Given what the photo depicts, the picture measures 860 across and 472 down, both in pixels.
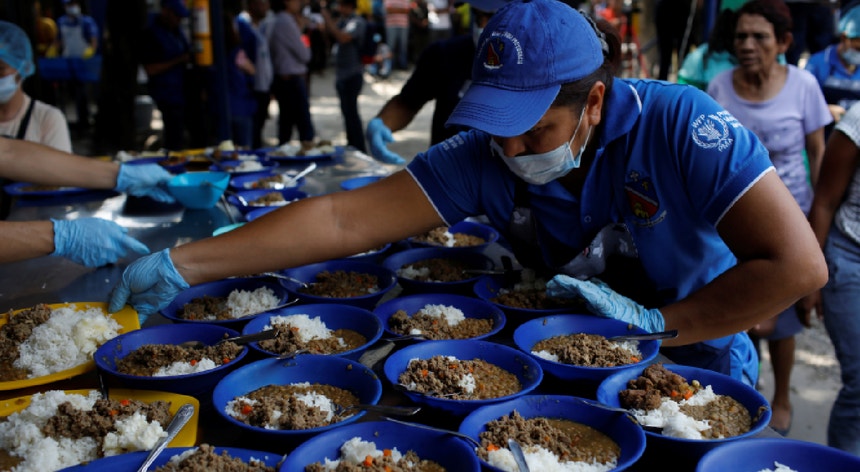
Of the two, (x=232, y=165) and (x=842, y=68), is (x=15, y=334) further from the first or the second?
(x=842, y=68)

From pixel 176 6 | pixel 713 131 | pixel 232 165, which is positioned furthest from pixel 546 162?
pixel 176 6

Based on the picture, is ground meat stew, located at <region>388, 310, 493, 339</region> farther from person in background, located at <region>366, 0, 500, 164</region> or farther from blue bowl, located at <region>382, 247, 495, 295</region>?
person in background, located at <region>366, 0, 500, 164</region>

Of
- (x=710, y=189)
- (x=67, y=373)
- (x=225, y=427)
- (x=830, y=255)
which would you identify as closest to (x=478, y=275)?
(x=710, y=189)

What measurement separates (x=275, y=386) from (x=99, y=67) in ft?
30.2

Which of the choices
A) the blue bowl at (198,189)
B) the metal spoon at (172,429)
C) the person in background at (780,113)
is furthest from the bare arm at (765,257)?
the blue bowl at (198,189)

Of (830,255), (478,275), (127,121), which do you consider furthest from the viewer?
(127,121)

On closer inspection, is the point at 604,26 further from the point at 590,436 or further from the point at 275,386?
the point at 275,386

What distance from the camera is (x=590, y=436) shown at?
Result: 1.26m

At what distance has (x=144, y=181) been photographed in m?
2.93

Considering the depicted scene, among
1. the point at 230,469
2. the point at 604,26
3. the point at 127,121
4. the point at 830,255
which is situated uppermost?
the point at 604,26

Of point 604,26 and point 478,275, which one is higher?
point 604,26

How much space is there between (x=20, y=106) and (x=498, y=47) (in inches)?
117

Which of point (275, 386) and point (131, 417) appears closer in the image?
point (131, 417)

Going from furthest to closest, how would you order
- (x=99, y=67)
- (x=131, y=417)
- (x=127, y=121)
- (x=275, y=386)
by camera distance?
1. (x=99, y=67)
2. (x=127, y=121)
3. (x=275, y=386)
4. (x=131, y=417)
